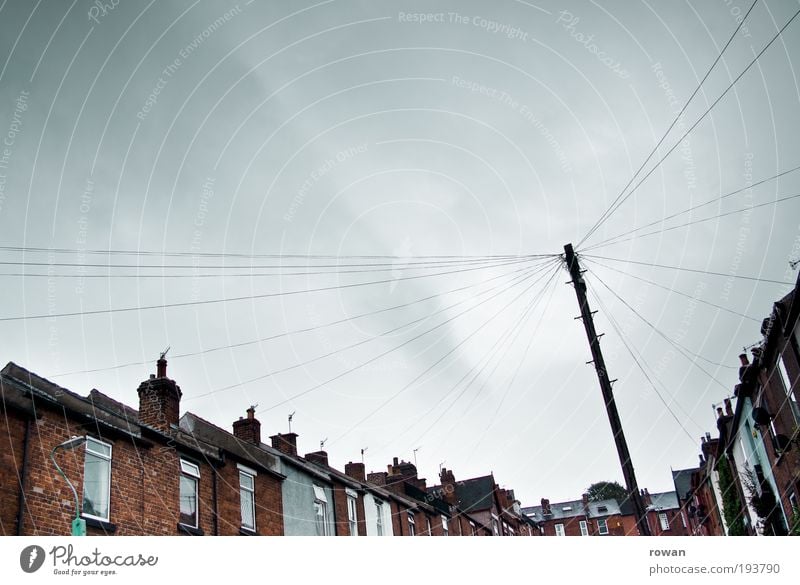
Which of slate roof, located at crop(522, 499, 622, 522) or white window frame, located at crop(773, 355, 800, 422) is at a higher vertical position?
slate roof, located at crop(522, 499, 622, 522)

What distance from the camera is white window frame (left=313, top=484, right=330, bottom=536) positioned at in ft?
82.7

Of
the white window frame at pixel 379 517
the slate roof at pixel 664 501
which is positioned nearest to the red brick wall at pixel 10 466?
the white window frame at pixel 379 517

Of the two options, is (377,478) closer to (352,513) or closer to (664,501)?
(352,513)

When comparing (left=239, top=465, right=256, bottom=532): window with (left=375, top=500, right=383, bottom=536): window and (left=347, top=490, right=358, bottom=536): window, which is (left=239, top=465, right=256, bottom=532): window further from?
(left=375, top=500, right=383, bottom=536): window

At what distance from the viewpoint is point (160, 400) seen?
1922 centimetres

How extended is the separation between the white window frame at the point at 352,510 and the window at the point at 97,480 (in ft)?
45.0

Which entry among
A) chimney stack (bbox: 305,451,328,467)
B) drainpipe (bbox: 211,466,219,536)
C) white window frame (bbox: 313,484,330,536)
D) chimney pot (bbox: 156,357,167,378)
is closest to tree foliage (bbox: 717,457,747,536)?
chimney stack (bbox: 305,451,328,467)

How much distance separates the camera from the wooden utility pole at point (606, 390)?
48.2 feet

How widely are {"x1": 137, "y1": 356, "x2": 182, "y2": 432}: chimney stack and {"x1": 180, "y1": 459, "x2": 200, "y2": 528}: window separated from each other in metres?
1.25

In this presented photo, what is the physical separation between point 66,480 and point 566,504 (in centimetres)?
8457
